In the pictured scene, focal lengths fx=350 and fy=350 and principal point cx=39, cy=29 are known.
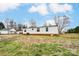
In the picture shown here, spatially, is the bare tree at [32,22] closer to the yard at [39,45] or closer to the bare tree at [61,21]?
the yard at [39,45]

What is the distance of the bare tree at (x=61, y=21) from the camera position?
5129 millimetres

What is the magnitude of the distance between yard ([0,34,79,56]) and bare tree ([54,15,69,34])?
126mm

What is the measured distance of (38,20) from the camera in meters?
5.14

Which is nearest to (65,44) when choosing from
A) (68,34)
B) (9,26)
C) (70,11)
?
(68,34)

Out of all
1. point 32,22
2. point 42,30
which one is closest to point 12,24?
point 32,22

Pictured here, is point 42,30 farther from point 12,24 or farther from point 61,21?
point 12,24

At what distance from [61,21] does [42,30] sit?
31 cm

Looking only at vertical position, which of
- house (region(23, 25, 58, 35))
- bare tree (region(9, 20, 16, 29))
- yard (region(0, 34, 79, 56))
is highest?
bare tree (region(9, 20, 16, 29))

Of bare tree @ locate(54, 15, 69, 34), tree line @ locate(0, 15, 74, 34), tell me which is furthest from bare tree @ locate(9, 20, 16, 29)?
bare tree @ locate(54, 15, 69, 34)

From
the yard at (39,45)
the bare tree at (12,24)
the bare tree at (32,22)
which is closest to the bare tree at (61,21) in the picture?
the yard at (39,45)

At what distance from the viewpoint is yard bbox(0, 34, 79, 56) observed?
512 centimetres

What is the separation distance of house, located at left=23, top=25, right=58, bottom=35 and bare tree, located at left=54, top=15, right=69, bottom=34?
6cm

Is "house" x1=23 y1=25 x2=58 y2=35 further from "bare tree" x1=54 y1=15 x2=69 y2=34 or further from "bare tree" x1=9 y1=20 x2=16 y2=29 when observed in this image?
"bare tree" x1=9 y1=20 x2=16 y2=29

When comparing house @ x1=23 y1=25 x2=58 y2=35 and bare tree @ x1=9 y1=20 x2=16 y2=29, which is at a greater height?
bare tree @ x1=9 y1=20 x2=16 y2=29
